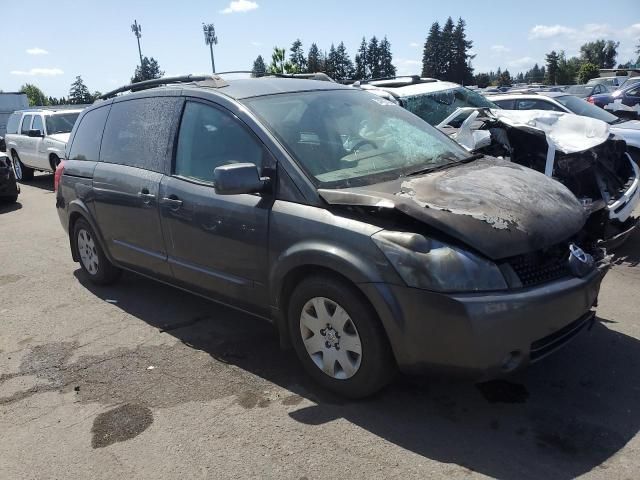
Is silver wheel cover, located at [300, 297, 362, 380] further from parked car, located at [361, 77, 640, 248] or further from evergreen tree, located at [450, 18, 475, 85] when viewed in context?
evergreen tree, located at [450, 18, 475, 85]

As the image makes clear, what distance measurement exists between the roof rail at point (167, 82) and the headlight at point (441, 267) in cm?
219

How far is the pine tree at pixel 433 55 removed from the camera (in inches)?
3671

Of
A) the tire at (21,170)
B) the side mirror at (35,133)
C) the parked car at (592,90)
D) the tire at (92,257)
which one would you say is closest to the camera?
the tire at (92,257)

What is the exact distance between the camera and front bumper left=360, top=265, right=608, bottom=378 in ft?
9.23

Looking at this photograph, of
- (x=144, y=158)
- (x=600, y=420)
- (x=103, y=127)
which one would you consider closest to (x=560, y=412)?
(x=600, y=420)

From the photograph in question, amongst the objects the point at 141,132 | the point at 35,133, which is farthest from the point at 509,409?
the point at 35,133

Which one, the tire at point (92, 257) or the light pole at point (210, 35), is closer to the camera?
the tire at point (92, 257)

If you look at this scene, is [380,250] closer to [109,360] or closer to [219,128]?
[219,128]

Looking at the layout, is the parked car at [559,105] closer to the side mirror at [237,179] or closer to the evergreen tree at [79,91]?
the side mirror at [237,179]

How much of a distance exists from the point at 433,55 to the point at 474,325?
323 ft

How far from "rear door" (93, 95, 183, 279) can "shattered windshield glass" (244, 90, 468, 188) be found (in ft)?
3.19

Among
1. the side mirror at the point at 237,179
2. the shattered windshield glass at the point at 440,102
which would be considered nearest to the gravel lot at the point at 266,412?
the side mirror at the point at 237,179

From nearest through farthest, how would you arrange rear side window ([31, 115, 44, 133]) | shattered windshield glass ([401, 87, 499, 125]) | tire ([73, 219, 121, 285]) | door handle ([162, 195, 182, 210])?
door handle ([162, 195, 182, 210]) → tire ([73, 219, 121, 285]) → shattered windshield glass ([401, 87, 499, 125]) → rear side window ([31, 115, 44, 133])

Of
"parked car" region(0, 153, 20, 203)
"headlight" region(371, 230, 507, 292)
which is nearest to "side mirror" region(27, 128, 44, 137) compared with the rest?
"parked car" region(0, 153, 20, 203)
